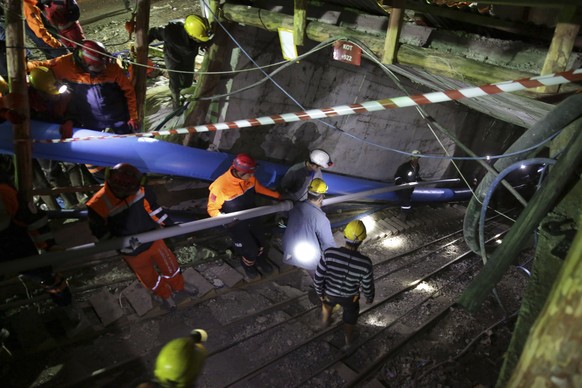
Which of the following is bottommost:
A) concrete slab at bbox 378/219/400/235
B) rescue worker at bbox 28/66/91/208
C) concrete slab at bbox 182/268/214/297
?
concrete slab at bbox 378/219/400/235

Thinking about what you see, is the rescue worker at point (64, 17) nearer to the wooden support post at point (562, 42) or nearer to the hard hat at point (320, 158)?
the hard hat at point (320, 158)

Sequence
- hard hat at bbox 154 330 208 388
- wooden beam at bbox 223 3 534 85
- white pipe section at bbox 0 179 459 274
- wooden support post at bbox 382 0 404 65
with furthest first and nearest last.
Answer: wooden support post at bbox 382 0 404 65 → wooden beam at bbox 223 3 534 85 → white pipe section at bbox 0 179 459 274 → hard hat at bbox 154 330 208 388

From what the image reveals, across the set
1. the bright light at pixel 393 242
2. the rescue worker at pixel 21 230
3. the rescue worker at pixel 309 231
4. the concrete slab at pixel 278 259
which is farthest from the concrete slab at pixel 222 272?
the bright light at pixel 393 242

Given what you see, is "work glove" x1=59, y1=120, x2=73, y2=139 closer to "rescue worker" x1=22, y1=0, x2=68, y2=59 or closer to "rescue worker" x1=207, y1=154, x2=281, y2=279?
"rescue worker" x1=22, y1=0, x2=68, y2=59

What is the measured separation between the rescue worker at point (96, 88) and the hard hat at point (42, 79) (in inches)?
4.3

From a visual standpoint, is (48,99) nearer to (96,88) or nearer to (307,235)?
(96,88)

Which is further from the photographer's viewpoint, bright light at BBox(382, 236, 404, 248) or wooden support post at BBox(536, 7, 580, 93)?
bright light at BBox(382, 236, 404, 248)

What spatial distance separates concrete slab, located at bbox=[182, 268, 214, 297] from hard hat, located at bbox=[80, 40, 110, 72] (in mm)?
3158

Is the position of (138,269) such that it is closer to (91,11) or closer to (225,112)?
(225,112)

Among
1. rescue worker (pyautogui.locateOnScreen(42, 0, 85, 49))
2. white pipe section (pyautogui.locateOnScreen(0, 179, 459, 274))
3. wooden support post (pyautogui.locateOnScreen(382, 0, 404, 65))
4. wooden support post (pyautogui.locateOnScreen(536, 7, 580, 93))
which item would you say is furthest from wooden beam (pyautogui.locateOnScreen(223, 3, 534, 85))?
rescue worker (pyautogui.locateOnScreen(42, 0, 85, 49))

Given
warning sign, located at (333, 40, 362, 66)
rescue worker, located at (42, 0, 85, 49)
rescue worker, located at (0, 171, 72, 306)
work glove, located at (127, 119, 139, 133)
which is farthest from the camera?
rescue worker, located at (42, 0, 85, 49)

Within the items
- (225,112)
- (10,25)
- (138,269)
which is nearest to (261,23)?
(225,112)

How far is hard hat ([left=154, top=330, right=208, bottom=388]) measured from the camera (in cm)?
226

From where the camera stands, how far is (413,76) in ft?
12.9
